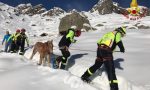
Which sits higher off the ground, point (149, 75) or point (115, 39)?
point (115, 39)

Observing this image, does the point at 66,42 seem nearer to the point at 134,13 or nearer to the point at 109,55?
the point at 109,55

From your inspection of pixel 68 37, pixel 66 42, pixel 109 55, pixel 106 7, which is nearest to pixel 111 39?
pixel 109 55

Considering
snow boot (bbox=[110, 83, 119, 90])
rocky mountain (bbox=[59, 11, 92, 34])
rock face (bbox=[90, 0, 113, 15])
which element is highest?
rock face (bbox=[90, 0, 113, 15])

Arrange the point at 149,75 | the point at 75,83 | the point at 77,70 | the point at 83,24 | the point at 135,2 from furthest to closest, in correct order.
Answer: the point at 83,24 → the point at 135,2 → the point at 77,70 → the point at 149,75 → the point at 75,83

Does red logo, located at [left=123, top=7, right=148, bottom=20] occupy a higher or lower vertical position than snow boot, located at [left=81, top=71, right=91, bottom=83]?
higher

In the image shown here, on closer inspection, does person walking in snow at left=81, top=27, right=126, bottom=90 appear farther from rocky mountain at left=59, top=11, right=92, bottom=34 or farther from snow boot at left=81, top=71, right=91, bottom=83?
rocky mountain at left=59, top=11, right=92, bottom=34

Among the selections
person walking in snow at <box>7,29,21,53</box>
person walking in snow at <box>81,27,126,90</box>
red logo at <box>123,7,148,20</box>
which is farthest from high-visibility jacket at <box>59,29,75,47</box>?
red logo at <box>123,7,148,20</box>

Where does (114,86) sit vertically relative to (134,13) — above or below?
below

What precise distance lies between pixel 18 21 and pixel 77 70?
153455mm

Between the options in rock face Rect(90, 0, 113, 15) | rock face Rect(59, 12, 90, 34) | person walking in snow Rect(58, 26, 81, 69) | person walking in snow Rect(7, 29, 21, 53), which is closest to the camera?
person walking in snow Rect(58, 26, 81, 69)

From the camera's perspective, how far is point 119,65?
13297 mm

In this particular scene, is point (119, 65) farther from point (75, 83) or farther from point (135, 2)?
point (135, 2)

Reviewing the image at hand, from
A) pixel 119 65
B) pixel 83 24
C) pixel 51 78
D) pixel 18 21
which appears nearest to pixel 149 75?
pixel 119 65

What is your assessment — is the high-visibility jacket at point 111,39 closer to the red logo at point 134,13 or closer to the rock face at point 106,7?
the red logo at point 134,13
